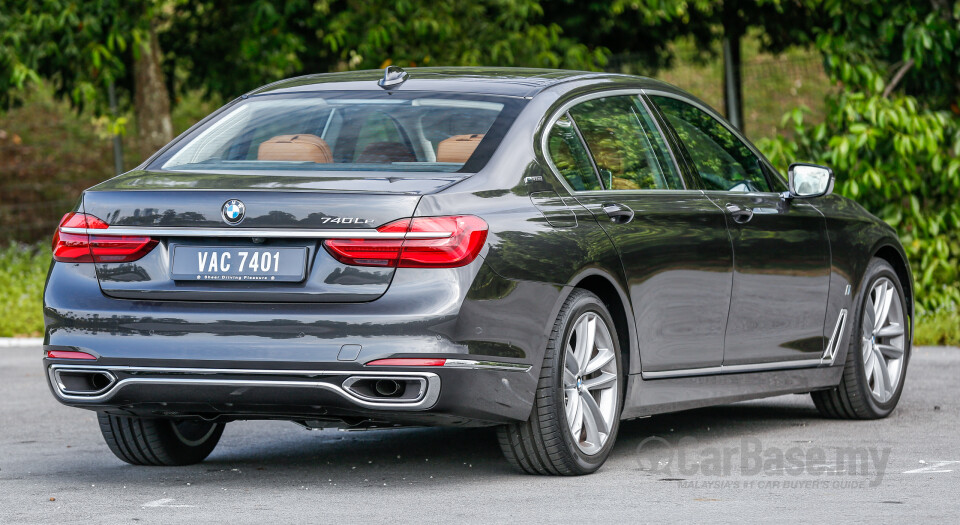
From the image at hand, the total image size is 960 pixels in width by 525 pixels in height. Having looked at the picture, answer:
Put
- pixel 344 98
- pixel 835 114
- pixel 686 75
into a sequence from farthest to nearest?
pixel 686 75 → pixel 835 114 → pixel 344 98

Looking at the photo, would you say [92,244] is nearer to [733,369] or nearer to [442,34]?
[733,369]

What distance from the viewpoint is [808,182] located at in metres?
7.43

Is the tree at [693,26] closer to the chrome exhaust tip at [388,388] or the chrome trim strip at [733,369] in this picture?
the chrome trim strip at [733,369]

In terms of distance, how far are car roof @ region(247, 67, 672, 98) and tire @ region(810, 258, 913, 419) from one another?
71.5 inches

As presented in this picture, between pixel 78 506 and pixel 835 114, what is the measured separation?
887 cm

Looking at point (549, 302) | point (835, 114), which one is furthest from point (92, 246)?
point (835, 114)

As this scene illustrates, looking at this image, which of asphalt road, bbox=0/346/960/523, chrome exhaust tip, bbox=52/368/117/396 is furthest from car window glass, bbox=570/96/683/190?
chrome exhaust tip, bbox=52/368/117/396

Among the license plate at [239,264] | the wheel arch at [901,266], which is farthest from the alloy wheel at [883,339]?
the license plate at [239,264]

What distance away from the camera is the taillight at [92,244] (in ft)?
18.4

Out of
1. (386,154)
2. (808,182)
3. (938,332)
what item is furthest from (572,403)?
(938,332)

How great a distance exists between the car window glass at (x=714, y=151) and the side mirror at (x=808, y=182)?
Answer: 0.14 m

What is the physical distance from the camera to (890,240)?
813cm

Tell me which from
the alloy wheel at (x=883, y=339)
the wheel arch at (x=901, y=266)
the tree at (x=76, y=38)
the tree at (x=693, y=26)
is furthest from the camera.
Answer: the tree at (x=693, y=26)

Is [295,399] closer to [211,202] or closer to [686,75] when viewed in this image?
[211,202]
